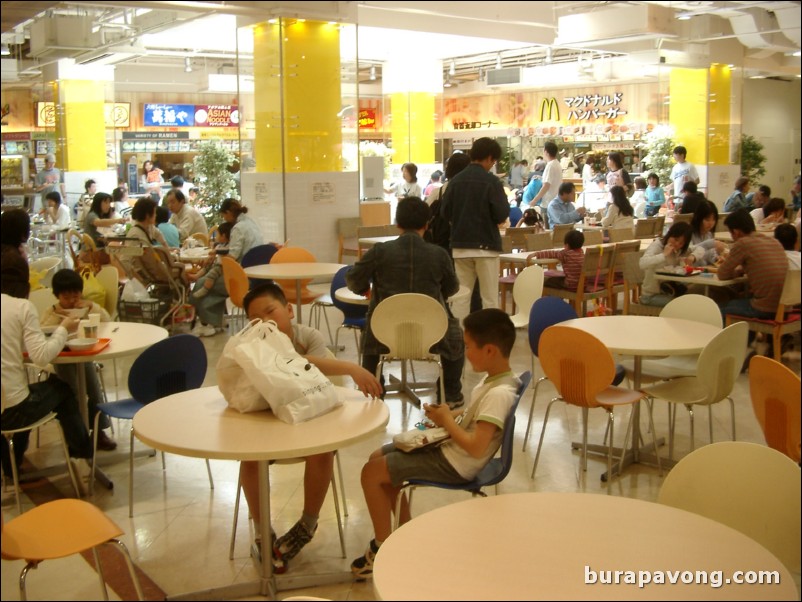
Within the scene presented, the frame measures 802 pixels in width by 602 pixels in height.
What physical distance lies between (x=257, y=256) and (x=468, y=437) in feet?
16.3

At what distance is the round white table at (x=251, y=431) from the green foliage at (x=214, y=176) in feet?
30.0

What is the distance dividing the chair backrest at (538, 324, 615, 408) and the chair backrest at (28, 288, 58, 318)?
297 cm

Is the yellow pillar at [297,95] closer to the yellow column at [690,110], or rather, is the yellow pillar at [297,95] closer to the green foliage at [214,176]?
the green foliage at [214,176]

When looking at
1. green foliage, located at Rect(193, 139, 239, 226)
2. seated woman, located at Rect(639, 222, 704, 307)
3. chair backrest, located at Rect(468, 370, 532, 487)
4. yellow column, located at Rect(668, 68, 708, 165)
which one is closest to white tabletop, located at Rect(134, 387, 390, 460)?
chair backrest, located at Rect(468, 370, 532, 487)

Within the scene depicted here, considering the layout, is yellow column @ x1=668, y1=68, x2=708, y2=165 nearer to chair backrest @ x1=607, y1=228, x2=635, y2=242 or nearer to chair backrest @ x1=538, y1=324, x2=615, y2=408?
chair backrest @ x1=607, y1=228, x2=635, y2=242

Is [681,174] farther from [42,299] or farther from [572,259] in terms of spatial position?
[42,299]

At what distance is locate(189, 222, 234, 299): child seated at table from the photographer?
7965mm

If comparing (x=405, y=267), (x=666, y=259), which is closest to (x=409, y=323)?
(x=405, y=267)

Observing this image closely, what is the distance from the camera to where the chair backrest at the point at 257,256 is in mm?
7602

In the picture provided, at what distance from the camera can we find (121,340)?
4.39 metres

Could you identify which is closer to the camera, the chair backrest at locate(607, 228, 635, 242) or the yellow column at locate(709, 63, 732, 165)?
the chair backrest at locate(607, 228, 635, 242)

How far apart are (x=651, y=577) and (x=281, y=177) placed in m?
9.44

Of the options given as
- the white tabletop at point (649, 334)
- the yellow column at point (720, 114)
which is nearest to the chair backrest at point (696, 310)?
the white tabletop at point (649, 334)

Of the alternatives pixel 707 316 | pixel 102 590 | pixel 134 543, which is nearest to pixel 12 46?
pixel 102 590
